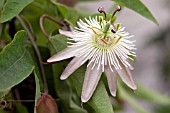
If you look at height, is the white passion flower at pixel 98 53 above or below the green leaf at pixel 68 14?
below

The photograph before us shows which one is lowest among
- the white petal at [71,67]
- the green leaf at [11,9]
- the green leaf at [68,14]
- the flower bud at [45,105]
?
the flower bud at [45,105]

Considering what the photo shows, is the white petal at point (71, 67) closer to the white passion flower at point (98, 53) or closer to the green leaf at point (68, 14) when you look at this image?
the white passion flower at point (98, 53)

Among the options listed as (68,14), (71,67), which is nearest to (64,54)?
(71,67)

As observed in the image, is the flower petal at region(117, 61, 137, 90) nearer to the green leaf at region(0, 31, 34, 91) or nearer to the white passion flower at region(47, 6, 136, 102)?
the white passion flower at region(47, 6, 136, 102)

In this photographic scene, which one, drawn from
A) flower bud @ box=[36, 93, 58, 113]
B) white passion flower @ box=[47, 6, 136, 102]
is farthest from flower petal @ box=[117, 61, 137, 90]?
flower bud @ box=[36, 93, 58, 113]

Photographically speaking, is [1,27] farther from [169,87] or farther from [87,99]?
[169,87]

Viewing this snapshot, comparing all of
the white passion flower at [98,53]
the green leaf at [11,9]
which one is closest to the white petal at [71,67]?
the white passion flower at [98,53]

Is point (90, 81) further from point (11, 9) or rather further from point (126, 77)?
point (11, 9)
